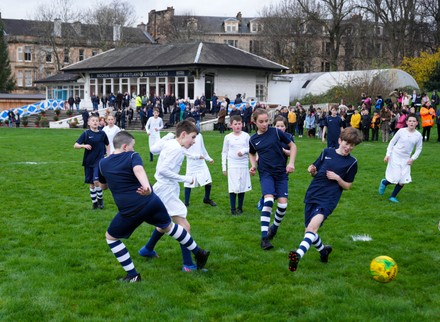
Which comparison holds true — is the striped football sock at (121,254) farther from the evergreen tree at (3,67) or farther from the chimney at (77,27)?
the chimney at (77,27)

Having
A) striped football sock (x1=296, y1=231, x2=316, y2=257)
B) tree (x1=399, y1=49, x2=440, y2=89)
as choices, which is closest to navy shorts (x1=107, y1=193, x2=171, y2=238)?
striped football sock (x1=296, y1=231, x2=316, y2=257)

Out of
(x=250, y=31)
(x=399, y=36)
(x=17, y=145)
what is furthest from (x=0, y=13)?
(x=17, y=145)

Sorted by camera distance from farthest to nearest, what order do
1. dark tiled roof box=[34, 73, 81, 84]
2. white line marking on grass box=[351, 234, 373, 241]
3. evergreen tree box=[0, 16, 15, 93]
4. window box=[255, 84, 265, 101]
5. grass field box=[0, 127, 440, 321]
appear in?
evergreen tree box=[0, 16, 15, 93] → dark tiled roof box=[34, 73, 81, 84] → window box=[255, 84, 265, 101] → white line marking on grass box=[351, 234, 373, 241] → grass field box=[0, 127, 440, 321]

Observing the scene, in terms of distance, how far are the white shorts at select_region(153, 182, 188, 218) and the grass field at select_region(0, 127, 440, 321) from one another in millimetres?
719

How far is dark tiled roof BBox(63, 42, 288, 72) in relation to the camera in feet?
163

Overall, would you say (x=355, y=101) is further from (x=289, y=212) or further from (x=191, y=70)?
(x=289, y=212)

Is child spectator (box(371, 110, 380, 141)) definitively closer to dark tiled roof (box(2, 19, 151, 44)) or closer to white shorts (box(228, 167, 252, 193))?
white shorts (box(228, 167, 252, 193))

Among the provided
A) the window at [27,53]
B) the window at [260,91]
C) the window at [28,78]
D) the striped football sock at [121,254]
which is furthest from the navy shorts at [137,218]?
the window at [27,53]

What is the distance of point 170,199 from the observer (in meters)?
7.22

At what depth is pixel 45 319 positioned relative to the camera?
17.9ft

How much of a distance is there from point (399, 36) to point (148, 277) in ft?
182

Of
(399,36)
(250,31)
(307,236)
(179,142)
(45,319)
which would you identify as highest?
(250,31)

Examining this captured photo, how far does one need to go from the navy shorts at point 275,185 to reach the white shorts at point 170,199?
63.3 inches

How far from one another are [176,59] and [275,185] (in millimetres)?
43615
